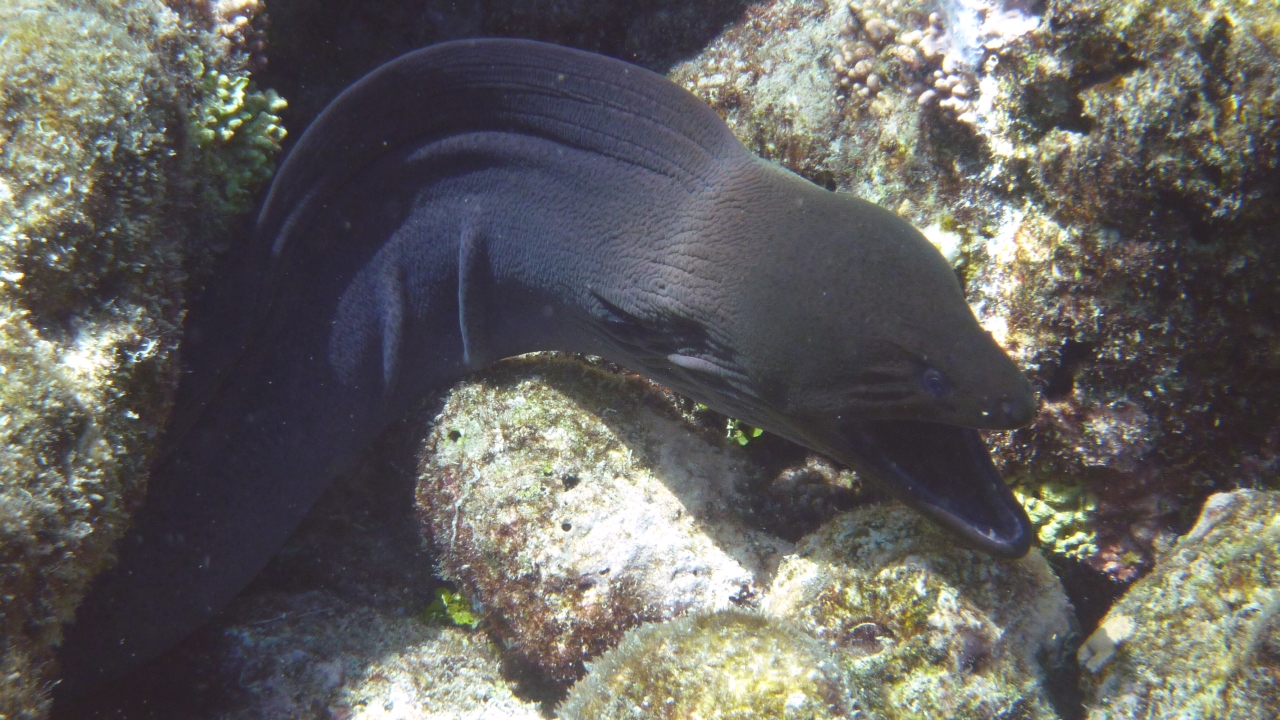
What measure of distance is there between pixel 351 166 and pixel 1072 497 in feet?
10.9

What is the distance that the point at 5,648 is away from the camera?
67.4 inches

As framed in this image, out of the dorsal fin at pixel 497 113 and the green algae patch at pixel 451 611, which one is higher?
the dorsal fin at pixel 497 113

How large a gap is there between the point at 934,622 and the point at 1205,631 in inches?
26.6

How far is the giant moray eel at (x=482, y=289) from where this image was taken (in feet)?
7.47

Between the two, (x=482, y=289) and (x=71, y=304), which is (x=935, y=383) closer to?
(x=482, y=289)

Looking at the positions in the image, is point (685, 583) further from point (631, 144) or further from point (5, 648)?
point (5, 648)

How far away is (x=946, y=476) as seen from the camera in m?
2.12

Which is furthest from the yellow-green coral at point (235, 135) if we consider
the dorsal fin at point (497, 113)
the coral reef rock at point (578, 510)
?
the coral reef rock at point (578, 510)

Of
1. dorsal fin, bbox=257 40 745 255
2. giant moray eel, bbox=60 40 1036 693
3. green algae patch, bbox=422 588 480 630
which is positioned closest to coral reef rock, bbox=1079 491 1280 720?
giant moray eel, bbox=60 40 1036 693

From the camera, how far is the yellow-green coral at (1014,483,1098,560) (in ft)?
7.33

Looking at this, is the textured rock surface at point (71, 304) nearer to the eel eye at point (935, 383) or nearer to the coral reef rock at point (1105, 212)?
the eel eye at point (935, 383)

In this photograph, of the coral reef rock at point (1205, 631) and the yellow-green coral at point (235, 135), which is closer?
the coral reef rock at point (1205, 631)

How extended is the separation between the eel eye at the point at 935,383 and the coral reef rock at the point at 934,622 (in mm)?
532

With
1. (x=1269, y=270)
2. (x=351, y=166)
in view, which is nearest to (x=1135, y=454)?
(x=1269, y=270)
